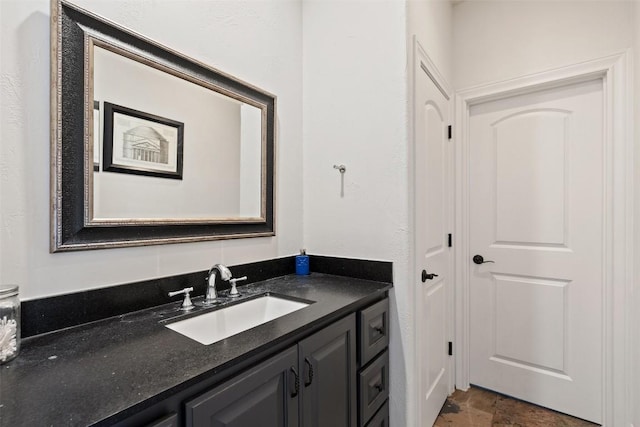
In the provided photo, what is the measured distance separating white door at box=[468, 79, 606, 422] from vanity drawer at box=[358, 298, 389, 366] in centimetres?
111

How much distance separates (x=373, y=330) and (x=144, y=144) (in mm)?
1218

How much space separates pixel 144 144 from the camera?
3.86 feet

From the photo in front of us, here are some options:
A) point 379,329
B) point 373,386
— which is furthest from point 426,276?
point 373,386

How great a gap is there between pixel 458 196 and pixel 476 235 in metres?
0.31

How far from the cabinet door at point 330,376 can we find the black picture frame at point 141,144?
87 centimetres

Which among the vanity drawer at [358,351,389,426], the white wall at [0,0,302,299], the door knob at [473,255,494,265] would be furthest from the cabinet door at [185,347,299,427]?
the door knob at [473,255,494,265]

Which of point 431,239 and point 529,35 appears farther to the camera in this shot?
point 529,35

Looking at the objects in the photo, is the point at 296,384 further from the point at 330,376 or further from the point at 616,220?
the point at 616,220

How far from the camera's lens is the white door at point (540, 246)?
6.12 feet

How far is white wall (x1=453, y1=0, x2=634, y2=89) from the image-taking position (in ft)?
5.81

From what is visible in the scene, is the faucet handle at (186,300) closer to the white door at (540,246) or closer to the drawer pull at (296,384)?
the drawer pull at (296,384)

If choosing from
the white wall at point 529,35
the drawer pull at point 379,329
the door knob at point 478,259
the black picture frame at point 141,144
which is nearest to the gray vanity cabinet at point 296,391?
the drawer pull at point 379,329

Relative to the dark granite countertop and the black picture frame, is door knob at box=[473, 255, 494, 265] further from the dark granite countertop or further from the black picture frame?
the black picture frame

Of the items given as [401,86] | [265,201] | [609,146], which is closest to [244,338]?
[265,201]
